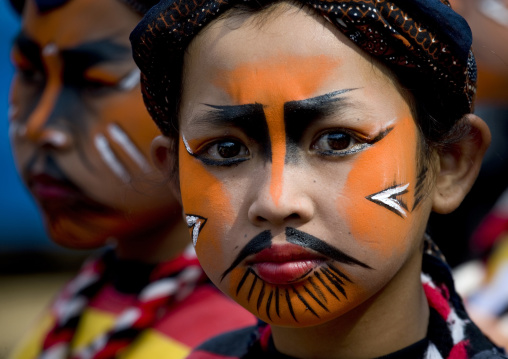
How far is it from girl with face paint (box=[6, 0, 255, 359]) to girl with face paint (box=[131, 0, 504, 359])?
0.76 m

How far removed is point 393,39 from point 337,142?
24 cm

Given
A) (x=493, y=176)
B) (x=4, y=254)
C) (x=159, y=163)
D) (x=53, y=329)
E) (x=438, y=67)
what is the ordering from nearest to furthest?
(x=438, y=67) < (x=159, y=163) < (x=53, y=329) < (x=493, y=176) < (x=4, y=254)

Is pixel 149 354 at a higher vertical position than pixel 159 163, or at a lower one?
lower

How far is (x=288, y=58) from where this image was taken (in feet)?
4.71

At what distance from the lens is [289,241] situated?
1403mm

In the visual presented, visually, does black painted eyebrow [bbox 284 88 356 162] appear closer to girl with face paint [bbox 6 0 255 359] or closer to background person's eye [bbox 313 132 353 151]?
background person's eye [bbox 313 132 353 151]

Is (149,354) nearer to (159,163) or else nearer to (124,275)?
(124,275)

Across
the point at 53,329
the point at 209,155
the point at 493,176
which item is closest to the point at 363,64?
the point at 209,155

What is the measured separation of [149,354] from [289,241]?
1087 millimetres

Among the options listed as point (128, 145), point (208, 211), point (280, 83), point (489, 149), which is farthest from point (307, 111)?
point (489, 149)

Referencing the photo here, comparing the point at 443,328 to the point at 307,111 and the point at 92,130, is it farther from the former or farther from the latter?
the point at 92,130

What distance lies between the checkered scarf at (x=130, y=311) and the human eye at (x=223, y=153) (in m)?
0.94

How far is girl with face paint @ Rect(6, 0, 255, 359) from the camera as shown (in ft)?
7.75

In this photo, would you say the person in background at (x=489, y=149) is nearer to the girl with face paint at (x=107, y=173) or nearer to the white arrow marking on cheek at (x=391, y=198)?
the girl with face paint at (x=107, y=173)
